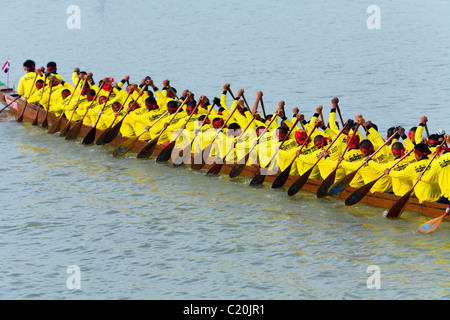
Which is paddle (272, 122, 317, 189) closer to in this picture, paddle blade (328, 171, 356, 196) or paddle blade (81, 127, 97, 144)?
paddle blade (328, 171, 356, 196)

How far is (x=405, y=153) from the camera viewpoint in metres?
17.5

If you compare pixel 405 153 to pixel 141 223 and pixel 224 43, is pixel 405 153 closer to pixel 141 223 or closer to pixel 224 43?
pixel 141 223

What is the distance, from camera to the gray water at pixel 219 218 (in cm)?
1508

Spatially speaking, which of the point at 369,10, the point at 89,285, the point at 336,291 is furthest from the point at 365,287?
the point at 369,10

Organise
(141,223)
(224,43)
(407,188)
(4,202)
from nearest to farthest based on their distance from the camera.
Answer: (407,188) < (141,223) < (4,202) < (224,43)

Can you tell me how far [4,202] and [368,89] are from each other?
55.8 feet

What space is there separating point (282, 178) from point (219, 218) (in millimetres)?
1940

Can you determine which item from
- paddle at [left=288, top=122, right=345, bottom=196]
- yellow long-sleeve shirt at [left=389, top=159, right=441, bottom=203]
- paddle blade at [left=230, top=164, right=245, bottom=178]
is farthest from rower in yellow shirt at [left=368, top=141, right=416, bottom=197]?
paddle blade at [left=230, top=164, right=245, bottom=178]

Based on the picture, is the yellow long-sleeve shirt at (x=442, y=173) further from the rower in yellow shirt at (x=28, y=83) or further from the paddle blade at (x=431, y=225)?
the rower in yellow shirt at (x=28, y=83)

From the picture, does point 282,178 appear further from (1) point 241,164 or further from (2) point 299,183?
(1) point 241,164

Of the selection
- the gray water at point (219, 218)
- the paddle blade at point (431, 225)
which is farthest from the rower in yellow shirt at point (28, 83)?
the paddle blade at point (431, 225)

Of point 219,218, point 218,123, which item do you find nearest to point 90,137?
point 218,123

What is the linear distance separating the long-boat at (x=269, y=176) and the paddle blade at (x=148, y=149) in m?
0.20

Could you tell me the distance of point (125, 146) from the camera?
73.4ft
